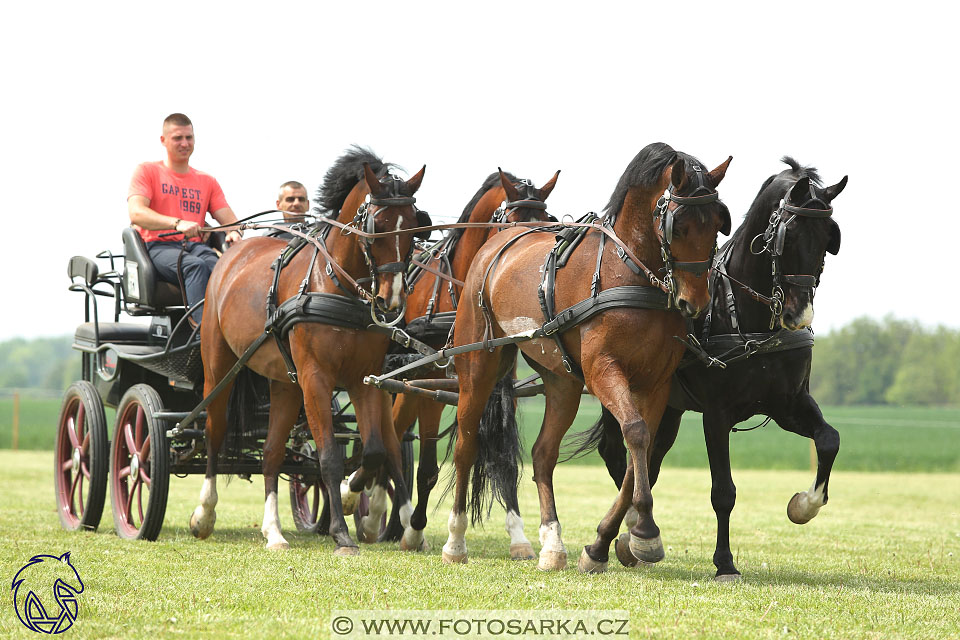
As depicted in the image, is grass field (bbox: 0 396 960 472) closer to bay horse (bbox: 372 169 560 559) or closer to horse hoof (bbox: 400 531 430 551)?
bay horse (bbox: 372 169 560 559)

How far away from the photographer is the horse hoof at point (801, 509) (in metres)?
5.82

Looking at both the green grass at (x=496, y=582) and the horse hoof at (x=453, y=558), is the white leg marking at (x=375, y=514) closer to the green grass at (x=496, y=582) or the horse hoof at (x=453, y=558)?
the green grass at (x=496, y=582)

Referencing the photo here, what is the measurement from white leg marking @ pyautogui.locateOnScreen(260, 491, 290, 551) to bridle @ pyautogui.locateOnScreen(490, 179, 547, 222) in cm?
251

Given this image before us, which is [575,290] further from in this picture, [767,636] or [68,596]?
[68,596]

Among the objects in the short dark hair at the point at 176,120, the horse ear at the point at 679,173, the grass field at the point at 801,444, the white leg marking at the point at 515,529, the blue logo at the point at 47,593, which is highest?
the short dark hair at the point at 176,120

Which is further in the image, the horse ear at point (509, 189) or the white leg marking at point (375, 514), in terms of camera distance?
the white leg marking at point (375, 514)

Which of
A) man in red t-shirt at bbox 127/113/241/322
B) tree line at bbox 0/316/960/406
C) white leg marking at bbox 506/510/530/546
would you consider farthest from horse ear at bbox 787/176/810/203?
tree line at bbox 0/316/960/406

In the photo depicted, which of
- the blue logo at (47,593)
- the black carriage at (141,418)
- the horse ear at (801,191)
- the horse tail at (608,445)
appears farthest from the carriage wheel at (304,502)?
the horse ear at (801,191)

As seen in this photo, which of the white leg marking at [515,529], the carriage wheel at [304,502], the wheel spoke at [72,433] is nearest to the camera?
the white leg marking at [515,529]

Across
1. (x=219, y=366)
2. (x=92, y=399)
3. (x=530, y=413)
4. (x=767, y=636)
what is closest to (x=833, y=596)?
(x=767, y=636)

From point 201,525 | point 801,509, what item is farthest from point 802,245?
point 201,525

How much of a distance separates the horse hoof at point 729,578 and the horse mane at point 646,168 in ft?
6.78

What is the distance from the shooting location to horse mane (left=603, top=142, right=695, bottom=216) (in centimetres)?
540

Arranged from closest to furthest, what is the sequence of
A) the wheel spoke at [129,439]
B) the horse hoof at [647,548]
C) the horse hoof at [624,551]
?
the horse hoof at [647,548] → the horse hoof at [624,551] → the wheel spoke at [129,439]
